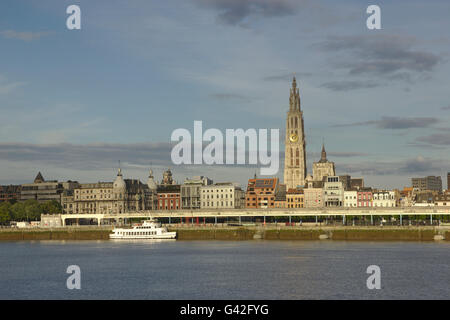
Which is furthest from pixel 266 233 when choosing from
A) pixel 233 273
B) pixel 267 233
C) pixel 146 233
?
pixel 233 273

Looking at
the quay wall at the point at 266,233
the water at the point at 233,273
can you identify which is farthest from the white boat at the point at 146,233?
the water at the point at 233,273

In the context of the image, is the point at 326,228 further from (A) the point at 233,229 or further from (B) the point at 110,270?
(B) the point at 110,270

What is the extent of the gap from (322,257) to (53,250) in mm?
48564

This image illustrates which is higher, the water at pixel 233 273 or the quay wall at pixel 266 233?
the quay wall at pixel 266 233

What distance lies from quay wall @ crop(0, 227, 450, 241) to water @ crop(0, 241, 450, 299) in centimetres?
2386

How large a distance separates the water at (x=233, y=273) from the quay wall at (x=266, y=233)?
23863mm

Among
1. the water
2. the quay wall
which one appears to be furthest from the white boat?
the water

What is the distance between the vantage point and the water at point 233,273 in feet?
211

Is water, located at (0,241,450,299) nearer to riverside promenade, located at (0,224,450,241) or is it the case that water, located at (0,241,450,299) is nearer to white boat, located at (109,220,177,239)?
riverside promenade, located at (0,224,450,241)

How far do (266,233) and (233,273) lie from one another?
68.8m

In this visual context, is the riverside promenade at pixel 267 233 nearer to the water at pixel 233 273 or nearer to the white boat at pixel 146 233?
the white boat at pixel 146 233
